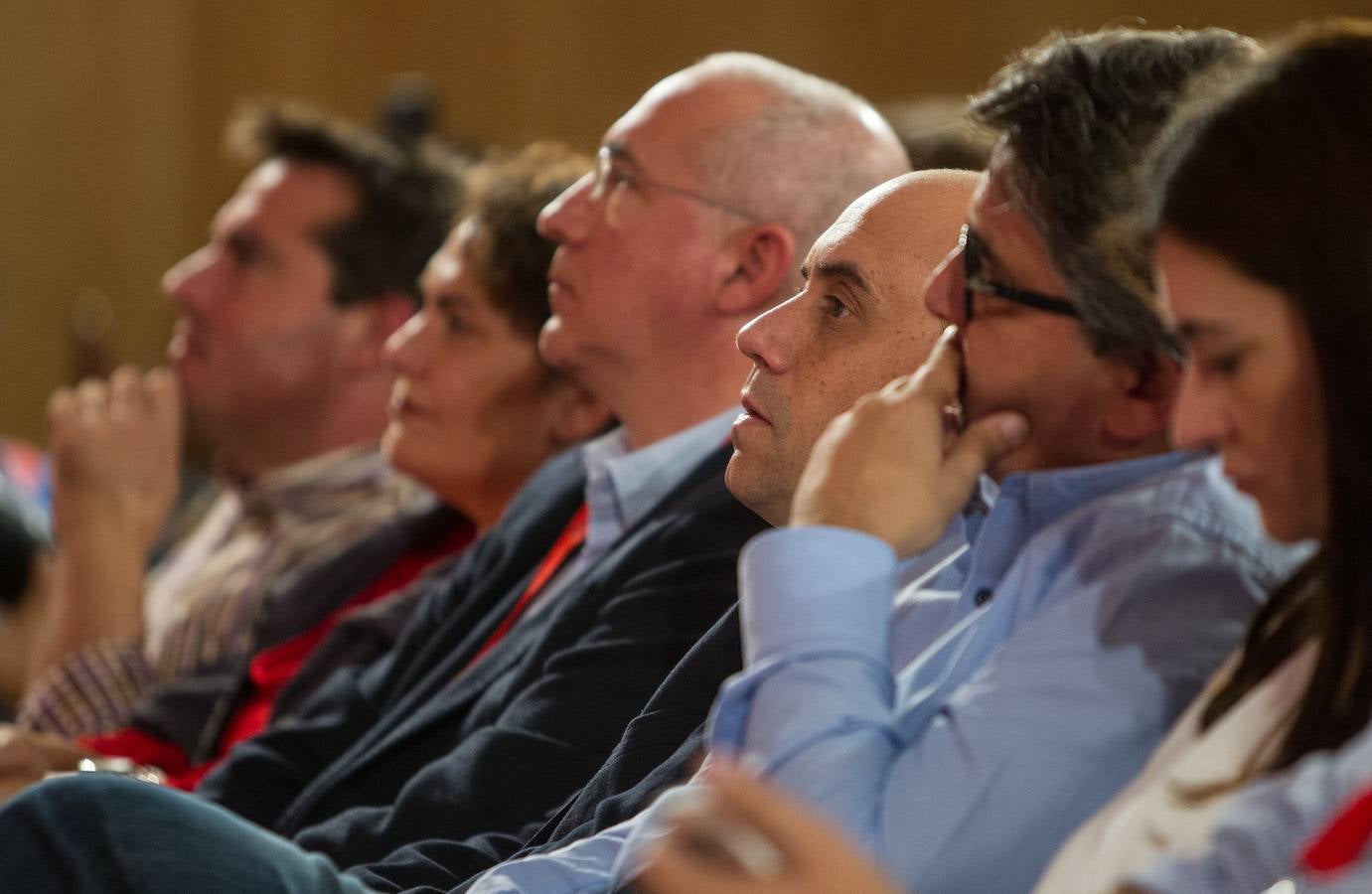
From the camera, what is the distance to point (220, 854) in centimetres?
127

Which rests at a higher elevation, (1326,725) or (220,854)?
(1326,725)

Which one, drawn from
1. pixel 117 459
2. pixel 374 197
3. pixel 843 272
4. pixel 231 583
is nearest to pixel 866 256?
pixel 843 272

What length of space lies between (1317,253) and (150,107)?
4.90 m

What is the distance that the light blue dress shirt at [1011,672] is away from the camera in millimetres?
1083

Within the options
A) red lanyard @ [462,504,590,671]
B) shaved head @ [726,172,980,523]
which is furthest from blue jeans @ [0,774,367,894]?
red lanyard @ [462,504,590,671]

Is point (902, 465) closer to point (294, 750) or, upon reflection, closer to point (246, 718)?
point (294, 750)

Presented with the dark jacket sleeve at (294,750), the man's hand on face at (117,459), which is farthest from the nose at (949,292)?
the man's hand on face at (117,459)

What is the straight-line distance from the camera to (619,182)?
2209 millimetres

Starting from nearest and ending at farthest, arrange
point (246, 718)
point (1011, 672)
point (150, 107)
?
point (1011, 672), point (246, 718), point (150, 107)

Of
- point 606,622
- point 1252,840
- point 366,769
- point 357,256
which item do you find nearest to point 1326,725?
point 1252,840

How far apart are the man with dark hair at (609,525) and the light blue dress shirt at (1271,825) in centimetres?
80

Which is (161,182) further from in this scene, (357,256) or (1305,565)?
(1305,565)

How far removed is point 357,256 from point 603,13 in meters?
1.60

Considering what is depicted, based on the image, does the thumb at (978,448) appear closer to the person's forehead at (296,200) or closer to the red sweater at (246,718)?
the red sweater at (246,718)
